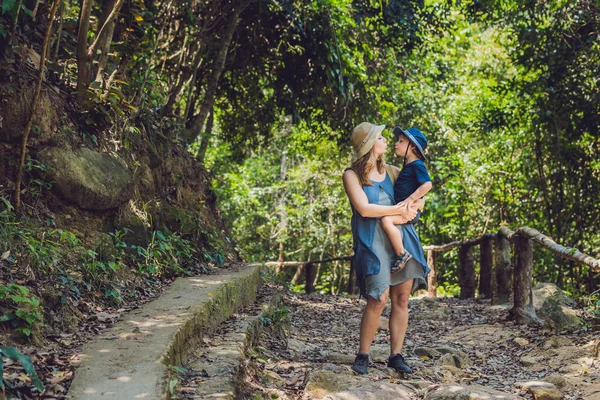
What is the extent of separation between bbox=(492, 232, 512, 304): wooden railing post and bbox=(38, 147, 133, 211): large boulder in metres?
4.98

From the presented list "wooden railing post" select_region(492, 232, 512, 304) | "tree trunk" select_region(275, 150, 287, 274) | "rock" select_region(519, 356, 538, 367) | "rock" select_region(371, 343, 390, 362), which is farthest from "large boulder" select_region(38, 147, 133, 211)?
"tree trunk" select_region(275, 150, 287, 274)

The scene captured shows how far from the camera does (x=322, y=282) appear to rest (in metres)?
22.2

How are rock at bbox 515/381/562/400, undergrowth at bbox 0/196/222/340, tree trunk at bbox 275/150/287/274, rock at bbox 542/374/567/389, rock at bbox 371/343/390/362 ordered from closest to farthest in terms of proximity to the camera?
undergrowth at bbox 0/196/222/340, rock at bbox 515/381/562/400, rock at bbox 542/374/567/389, rock at bbox 371/343/390/362, tree trunk at bbox 275/150/287/274

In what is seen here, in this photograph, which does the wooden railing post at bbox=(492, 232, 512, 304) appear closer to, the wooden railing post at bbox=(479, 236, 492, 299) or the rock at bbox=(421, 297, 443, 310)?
the rock at bbox=(421, 297, 443, 310)

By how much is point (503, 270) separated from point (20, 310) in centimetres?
655

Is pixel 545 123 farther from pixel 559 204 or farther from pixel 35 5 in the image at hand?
pixel 35 5

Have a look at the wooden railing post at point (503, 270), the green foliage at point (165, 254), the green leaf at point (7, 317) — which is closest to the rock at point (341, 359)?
the green foliage at point (165, 254)

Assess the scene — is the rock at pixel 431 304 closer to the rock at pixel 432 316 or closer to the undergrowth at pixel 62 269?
the rock at pixel 432 316

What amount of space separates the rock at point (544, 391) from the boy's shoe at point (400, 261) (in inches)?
44.3

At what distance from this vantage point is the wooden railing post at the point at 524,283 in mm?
6766

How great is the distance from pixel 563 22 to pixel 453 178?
536 centimetres

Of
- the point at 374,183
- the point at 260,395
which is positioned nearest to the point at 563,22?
the point at 374,183

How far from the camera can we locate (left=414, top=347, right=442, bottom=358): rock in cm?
532

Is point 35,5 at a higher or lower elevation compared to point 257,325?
higher
